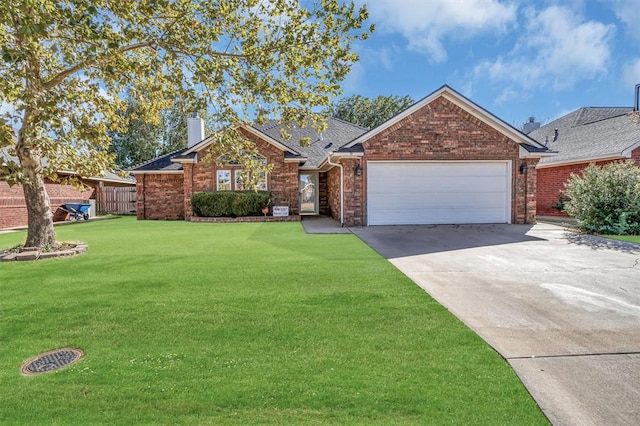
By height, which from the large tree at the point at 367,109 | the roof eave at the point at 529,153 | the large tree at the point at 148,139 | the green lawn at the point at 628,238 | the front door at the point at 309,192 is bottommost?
the green lawn at the point at 628,238

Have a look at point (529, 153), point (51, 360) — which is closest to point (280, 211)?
point (529, 153)

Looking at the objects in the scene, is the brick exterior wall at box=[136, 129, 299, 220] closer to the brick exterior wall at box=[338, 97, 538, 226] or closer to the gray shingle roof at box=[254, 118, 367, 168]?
the gray shingle roof at box=[254, 118, 367, 168]

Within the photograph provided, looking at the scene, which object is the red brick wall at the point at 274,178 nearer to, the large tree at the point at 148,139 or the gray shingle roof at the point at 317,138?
the gray shingle roof at the point at 317,138

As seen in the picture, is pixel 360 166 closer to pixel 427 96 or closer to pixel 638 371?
pixel 427 96

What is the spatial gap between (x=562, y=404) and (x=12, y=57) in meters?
6.62

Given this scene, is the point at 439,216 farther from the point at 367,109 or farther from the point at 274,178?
the point at 367,109

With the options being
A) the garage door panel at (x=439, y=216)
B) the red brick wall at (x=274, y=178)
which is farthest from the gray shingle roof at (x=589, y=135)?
the red brick wall at (x=274, y=178)

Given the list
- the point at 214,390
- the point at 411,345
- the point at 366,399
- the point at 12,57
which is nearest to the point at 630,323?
the point at 411,345

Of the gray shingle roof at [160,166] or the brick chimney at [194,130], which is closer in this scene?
the gray shingle roof at [160,166]

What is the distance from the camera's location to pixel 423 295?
5004mm

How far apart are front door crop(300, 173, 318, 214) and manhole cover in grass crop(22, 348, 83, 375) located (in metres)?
17.5

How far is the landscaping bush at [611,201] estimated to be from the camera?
37.2ft

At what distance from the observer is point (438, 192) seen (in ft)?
46.3

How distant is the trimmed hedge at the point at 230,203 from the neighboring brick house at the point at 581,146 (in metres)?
13.9
